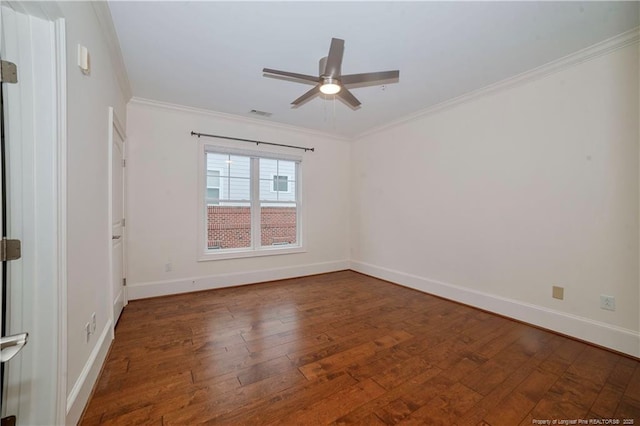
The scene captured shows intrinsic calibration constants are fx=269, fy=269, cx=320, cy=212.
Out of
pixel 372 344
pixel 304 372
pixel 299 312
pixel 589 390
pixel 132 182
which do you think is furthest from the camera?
pixel 132 182

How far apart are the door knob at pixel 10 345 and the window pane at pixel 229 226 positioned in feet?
10.9

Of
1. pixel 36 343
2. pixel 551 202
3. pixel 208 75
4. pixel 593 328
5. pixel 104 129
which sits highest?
pixel 208 75

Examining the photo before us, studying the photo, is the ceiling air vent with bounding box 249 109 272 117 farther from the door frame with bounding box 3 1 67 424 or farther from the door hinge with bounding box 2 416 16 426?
the door hinge with bounding box 2 416 16 426

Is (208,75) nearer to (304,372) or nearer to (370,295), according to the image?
(304,372)

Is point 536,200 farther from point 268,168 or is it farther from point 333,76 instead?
point 268,168

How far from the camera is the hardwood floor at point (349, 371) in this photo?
1576 millimetres

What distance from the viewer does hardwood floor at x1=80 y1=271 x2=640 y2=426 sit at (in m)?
1.58

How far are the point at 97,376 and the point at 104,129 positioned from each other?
187 cm

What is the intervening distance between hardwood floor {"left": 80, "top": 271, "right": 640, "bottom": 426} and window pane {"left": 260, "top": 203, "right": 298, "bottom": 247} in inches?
62.6

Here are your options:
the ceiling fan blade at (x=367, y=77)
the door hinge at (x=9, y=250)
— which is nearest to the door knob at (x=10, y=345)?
the door hinge at (x=9, y=250)

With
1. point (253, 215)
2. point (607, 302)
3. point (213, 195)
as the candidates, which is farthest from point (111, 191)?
point (607, 302)

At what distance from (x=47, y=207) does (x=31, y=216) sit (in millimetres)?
65

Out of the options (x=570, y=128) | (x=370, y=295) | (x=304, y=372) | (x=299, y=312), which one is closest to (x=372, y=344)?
(x=304, y=372)

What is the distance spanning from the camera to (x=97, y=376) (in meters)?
1.86
